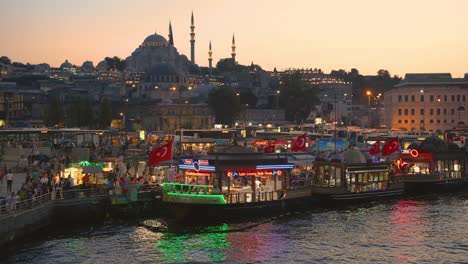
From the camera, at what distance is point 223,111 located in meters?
133

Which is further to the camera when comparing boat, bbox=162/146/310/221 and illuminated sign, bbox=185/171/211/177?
illuminated sign, bbox=185/171/211/177

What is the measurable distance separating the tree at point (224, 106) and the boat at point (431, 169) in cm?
8483

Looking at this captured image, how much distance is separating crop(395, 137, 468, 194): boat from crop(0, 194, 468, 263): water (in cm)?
1017

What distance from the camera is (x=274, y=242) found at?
29375 millimetres

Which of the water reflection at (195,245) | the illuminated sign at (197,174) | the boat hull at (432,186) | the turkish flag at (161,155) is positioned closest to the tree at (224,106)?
the boat hull at (432,186)

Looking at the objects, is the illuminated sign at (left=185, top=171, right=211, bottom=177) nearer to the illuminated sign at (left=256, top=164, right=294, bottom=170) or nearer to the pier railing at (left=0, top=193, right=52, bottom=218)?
the illuminated sign at (left=256, top=164, right=294, bottom=170)

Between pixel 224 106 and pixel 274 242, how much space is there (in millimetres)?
103994

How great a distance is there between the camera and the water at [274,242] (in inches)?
1046

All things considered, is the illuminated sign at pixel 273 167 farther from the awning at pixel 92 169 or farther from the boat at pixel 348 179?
the awning at pixel 92 169

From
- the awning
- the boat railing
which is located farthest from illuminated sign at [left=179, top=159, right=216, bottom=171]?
the awning

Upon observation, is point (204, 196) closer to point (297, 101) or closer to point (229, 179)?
point (229, 179)

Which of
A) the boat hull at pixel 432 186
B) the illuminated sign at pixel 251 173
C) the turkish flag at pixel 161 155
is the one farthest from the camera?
the boat hull at pixel 432 186

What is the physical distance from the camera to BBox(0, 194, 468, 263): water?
87.2 ft

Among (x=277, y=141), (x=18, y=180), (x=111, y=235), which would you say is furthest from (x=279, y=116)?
(x=111, y=235)
